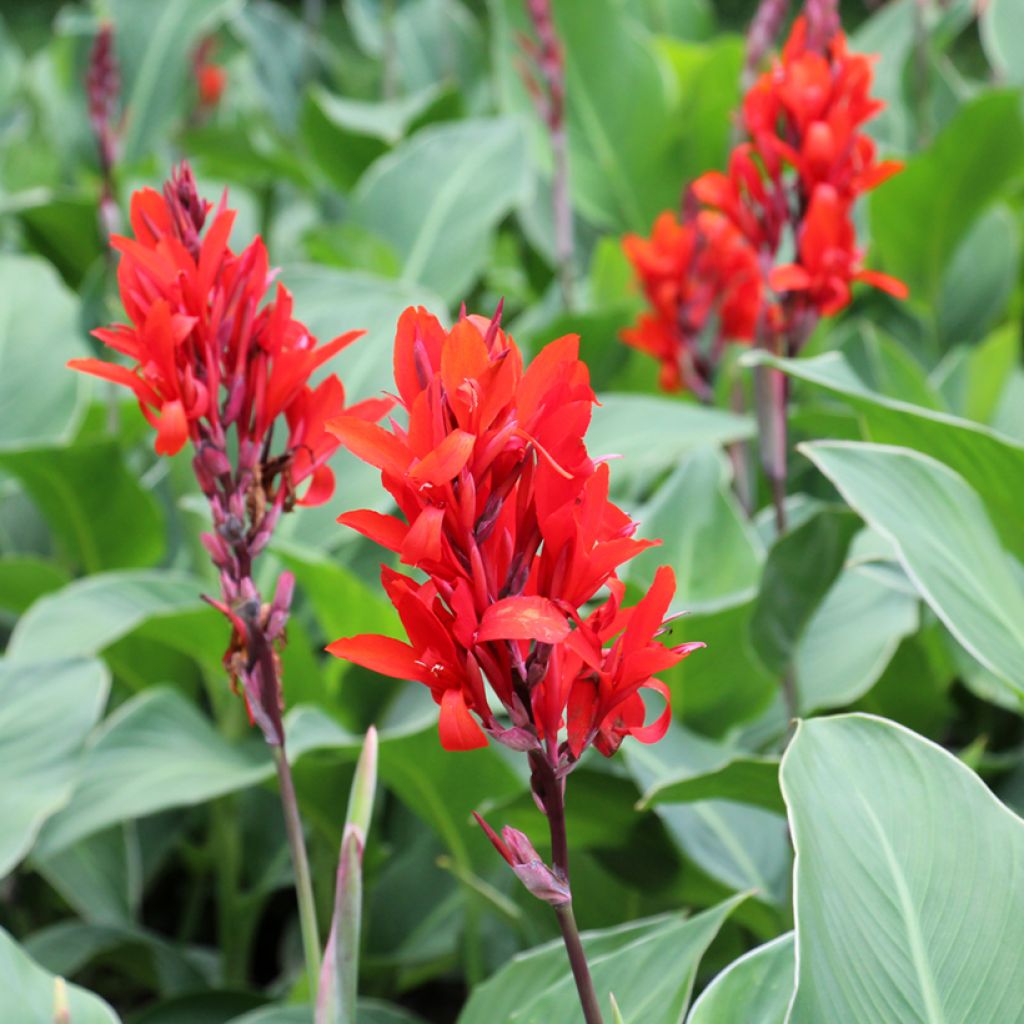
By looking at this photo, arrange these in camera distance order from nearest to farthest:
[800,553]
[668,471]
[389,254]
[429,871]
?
1. [800,553]
2. [429,871]
3. [668,471]
4. [389,254]

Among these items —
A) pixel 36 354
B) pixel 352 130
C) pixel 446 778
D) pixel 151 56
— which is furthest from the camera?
pixel 151 56

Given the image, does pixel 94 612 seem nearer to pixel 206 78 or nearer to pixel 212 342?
pixel 212 342

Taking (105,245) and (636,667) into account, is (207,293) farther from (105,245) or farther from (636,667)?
(105,245)

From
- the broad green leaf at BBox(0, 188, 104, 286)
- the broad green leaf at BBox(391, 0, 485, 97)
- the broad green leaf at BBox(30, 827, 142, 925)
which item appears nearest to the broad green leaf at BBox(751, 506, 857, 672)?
the broad green leaf at BBox(30, 827, 142, 925)

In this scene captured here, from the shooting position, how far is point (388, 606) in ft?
4.15

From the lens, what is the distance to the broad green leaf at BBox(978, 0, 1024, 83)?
2270 mm

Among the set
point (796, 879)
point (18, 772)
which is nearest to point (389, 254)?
point (18, 772)

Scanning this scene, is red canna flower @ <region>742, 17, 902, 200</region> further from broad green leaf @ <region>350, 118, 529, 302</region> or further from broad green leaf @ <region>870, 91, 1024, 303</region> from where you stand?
broad green leaf @ <region>350, 118, 529, 302</region>

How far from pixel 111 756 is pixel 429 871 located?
0.37 metres

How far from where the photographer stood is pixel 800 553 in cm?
107

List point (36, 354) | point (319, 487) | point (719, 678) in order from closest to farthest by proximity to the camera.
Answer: point (319, 487) → point (719, 678) → point (36, 354)

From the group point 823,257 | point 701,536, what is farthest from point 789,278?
point 701,536

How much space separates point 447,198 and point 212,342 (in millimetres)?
1396

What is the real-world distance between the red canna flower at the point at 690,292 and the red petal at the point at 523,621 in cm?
92
